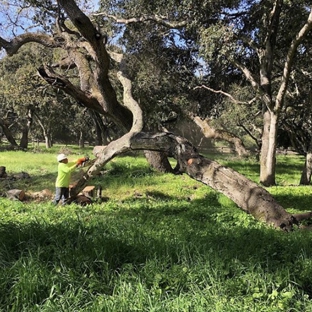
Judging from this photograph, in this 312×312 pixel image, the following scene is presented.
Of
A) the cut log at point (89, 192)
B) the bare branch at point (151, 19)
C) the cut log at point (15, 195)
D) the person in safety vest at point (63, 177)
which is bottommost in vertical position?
the cut log at point (15, 195)

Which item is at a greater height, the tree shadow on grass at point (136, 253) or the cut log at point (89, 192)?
the tree shadow on grass at point (136, 253)

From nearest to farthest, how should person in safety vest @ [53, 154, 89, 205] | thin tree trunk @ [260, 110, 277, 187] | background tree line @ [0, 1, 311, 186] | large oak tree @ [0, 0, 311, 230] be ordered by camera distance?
large oak tree @ [0, 0, 311, 230], person in safety vest @ [53, 154, 89, 205], background tree line @ [0, 1, 311, 186], thin tree trunk @ [260, 110, 277, 187]

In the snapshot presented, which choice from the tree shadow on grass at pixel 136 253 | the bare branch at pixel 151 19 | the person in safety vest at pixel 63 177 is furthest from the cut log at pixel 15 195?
the bare branch at pixel 151 19

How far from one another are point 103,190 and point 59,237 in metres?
6.37

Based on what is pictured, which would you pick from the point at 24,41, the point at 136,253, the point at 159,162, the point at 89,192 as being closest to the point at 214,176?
the point at 136,253

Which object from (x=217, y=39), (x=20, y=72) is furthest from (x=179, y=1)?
(x=20, y=72)

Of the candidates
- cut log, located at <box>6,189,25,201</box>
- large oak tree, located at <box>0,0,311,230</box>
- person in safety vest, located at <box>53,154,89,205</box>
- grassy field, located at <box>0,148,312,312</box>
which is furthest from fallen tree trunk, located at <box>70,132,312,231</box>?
cut log, located at <box>6,189,25,201</box>

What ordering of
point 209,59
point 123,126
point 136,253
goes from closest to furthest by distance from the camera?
point 136,253
point 209,59
point 123,126

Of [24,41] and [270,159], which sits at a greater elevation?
[24,41]

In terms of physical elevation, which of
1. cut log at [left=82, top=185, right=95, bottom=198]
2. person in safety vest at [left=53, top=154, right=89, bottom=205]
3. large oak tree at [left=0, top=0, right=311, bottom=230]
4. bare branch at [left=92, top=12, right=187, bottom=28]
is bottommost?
cut log at [left=82, top=185, right=95, bottom=198]

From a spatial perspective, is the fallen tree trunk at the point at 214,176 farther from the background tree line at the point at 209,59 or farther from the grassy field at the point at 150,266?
the background tree line at the point at 209,59

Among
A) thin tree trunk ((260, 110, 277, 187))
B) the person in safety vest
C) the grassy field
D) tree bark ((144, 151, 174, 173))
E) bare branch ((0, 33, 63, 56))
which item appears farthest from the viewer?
tree bark ((144, 151, 174, 173))

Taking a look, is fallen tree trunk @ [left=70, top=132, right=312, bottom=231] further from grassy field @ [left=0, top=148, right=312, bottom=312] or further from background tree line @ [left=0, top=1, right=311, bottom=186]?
background tree line @ [left=0, top=1, right=311, bottom=186]

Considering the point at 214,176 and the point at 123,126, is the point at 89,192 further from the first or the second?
the point at 214,176
